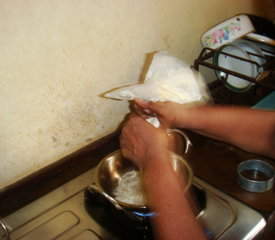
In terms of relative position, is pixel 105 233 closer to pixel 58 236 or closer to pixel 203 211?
pixel 58 236

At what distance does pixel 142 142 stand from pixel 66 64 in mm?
290

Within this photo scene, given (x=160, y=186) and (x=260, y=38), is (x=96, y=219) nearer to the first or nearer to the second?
(x=160, y=186)

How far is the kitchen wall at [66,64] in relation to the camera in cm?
71

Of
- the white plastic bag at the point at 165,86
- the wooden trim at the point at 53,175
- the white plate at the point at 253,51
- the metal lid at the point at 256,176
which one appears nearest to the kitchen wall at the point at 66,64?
the wooden trim at the point at 53,175

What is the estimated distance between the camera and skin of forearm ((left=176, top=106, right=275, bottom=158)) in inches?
29.9

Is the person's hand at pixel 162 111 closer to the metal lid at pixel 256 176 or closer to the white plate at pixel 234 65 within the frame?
the metal lid at pixel 256 176

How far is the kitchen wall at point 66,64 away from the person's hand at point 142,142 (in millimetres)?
158


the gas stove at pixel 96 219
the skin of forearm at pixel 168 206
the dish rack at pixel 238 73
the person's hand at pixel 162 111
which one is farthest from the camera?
the dish rack at pixel 238 73

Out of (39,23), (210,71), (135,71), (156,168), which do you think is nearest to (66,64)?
(39,23)

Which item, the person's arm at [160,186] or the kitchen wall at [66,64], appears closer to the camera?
the person's arm at [160,186]

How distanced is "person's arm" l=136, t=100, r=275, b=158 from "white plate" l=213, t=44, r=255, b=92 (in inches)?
11.0

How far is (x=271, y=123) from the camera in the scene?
750 mm

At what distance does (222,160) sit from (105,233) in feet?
1.29

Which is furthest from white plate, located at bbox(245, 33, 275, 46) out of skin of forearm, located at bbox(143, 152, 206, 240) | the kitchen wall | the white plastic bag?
skin of forearm, located at bbox(143, 152, 206, 240)
